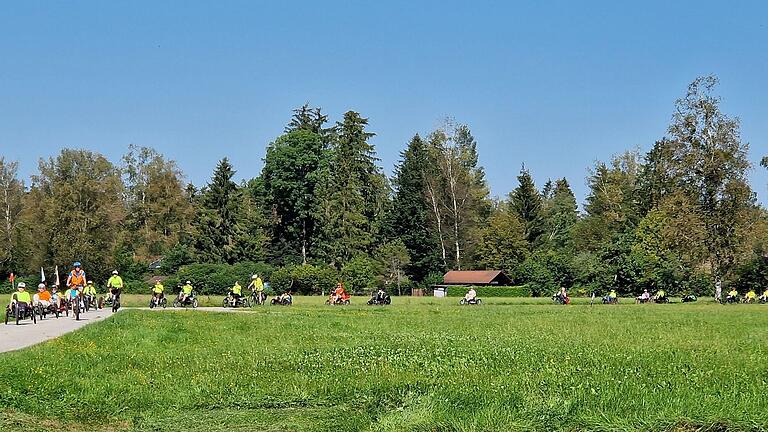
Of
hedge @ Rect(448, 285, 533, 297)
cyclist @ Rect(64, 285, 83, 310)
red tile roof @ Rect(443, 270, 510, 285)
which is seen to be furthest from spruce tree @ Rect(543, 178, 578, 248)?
cyclist @ Rect(64, 285, 83, 310)

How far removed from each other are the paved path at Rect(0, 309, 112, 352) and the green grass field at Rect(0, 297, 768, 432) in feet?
3.36

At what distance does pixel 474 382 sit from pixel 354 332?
1104 centimetres

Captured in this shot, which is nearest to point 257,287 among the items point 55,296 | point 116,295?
point 116,295

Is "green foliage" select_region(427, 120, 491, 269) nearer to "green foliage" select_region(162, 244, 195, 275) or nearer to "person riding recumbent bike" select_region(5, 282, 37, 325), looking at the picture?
"green foliage" select_region(162, 244, 195, 275)

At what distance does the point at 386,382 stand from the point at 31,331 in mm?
14939

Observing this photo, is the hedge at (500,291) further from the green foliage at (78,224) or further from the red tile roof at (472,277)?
the green foliage at (78,224)

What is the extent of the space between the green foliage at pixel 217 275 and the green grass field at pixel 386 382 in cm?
5824

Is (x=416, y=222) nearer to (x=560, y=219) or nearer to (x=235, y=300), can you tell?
(x=560, y=219)

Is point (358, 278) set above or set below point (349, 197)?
below

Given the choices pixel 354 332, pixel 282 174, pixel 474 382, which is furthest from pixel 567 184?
A: pixel 474 382

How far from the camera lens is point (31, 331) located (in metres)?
24.4

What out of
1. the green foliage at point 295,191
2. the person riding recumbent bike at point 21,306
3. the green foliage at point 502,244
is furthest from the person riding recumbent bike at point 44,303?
the green foliage at point 502,244

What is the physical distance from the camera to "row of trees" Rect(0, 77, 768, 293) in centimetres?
8206

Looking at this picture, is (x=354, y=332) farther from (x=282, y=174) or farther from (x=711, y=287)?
(x=282, y=174)
